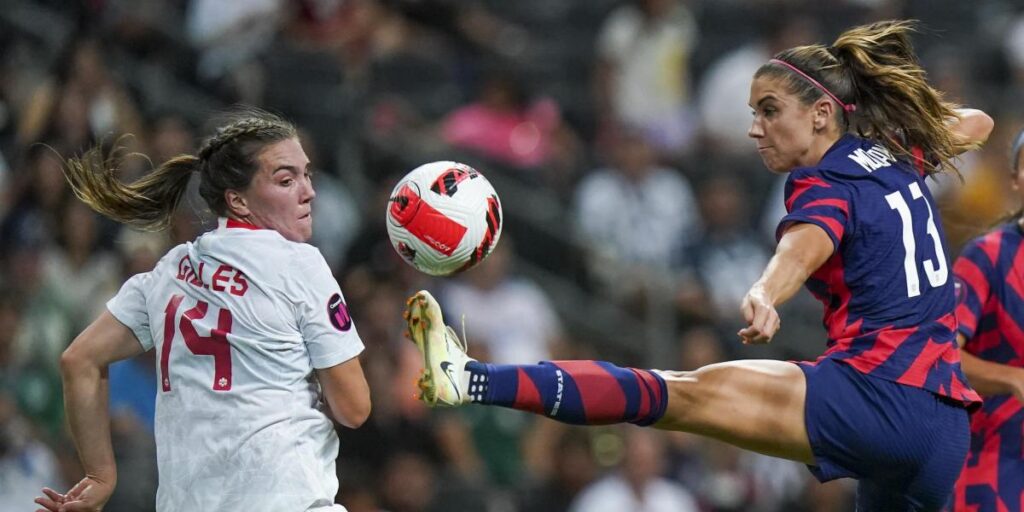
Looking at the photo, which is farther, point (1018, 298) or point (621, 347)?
point (621, 347)

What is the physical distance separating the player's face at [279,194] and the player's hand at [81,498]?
3.09 ft

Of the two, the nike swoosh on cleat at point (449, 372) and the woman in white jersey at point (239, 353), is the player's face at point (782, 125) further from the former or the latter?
the woman in white jersey at point (239, 353)

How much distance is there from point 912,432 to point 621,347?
4855mm

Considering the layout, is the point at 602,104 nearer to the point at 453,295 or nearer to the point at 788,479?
the point at 453,295

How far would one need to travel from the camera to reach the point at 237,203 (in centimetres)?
432

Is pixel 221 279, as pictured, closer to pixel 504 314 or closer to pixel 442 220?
pixel 442 220

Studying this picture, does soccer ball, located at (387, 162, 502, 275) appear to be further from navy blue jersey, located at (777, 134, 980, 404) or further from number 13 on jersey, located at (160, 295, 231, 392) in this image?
navy blue jersey, located at (777, 134, 980, 404)

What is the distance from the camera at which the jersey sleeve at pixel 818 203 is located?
4441mm

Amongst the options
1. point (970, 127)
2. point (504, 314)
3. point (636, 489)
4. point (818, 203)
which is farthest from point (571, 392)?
point (504, 314)

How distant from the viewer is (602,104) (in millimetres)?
11125

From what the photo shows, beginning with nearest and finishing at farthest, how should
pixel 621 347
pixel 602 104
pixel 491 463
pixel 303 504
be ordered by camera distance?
1. pixel 303 504
2. pixel 491 463
3. pixel 621 347
4. pixel 602 104

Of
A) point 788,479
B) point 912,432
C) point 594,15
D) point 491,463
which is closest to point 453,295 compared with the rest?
point 491,463

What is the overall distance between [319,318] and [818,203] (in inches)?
62.8

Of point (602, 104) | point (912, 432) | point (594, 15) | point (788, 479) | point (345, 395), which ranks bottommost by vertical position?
point (788, 479)
